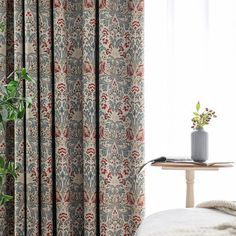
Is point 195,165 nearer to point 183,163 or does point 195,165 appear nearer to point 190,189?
point 183,163

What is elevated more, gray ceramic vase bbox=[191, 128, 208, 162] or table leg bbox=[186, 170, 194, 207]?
gray ceramic vase bbox=[191, 128, 208, 162]

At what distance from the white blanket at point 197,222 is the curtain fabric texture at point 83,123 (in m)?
1.23

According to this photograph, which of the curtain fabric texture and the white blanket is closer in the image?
the white blanket

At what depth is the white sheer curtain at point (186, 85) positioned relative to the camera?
2.84 m

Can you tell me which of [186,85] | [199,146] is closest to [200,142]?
[199,146]

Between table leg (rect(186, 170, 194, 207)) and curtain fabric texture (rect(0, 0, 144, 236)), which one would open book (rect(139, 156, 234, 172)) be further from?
curtain fabric texture (rect(0, 0, 144, 236))

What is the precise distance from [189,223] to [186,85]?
1.66 m

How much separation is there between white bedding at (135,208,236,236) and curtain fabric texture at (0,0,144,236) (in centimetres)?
127

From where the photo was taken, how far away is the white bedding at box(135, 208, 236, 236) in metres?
1.19

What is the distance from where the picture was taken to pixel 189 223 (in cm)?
131

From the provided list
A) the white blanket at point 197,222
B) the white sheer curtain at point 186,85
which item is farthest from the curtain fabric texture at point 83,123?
the white blanket at point 197,222

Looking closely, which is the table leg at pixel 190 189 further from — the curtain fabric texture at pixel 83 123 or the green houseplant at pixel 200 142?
the curtain fabric texture at pixel 83 123

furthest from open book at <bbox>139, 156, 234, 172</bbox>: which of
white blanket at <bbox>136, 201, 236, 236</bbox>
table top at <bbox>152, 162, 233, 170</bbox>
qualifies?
white blanket at <bbox>136, 201, 236, 236</bbox>

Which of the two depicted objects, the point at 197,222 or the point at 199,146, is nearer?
the point at 197,222
